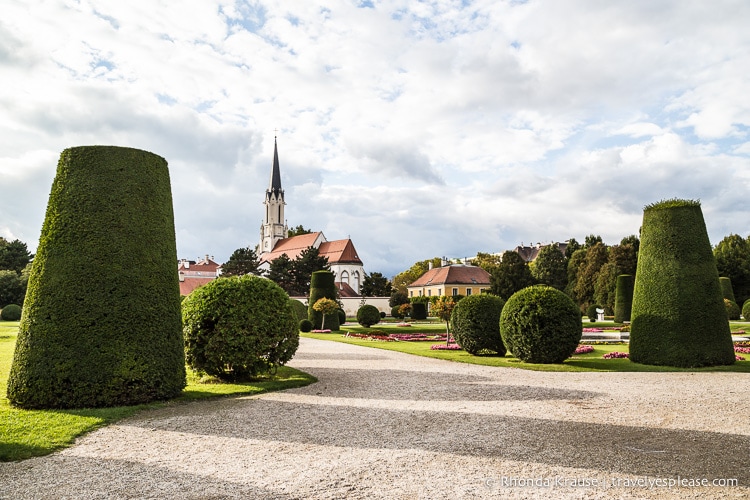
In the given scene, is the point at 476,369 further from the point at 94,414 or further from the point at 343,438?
the point at 94,414

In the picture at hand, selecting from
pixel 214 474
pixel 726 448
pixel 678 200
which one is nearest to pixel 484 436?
pixel 726 448

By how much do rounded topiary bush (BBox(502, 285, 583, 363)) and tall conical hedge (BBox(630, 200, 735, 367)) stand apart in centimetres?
159

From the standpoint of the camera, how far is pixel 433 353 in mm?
17562

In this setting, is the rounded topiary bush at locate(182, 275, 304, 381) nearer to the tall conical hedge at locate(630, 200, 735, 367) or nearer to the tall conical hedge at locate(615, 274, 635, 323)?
the tall conical hedge at locate(630, 200, 735, 367)

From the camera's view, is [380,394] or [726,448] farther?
[380,394]

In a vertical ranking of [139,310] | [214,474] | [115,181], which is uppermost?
[115,181]

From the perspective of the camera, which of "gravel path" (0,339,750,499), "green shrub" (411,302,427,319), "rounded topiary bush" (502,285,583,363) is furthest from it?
"green shrub" (411,302,427,319)

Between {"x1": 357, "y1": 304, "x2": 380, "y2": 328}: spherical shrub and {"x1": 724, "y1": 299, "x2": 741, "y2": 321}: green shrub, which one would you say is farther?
{"x1": 724, "y1": 299, "x2": 741, "y2": 321}: green shrub

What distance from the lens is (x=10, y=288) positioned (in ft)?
157

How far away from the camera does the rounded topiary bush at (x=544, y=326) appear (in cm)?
1403

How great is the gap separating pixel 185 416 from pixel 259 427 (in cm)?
129

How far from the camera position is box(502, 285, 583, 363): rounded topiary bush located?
14031 mm

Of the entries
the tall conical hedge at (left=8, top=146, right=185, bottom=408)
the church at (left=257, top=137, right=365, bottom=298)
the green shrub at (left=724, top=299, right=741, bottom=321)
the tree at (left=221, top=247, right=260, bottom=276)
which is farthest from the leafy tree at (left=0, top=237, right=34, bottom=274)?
the green shrub at (left=724, top=299, right=741, bottom=321)

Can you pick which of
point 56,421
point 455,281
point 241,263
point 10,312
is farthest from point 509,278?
point 56,421
